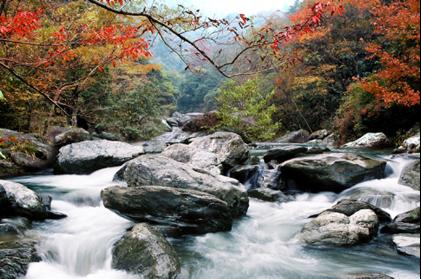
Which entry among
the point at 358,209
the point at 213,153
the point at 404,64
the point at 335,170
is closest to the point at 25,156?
the point at 213,153

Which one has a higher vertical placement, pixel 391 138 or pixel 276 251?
pixel 391 138

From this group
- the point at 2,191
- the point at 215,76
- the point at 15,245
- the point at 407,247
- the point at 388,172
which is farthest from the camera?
the point at 215,76

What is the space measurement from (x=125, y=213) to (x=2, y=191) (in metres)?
2.26

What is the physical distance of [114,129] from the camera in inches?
687

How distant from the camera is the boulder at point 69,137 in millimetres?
12812

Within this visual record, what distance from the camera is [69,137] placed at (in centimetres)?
1302

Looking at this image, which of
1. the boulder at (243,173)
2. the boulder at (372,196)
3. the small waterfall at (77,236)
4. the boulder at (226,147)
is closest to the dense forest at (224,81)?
the boulder at (372,196)

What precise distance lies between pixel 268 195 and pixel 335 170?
5.96 feet

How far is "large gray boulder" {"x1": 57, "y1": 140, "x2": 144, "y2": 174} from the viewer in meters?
10.8

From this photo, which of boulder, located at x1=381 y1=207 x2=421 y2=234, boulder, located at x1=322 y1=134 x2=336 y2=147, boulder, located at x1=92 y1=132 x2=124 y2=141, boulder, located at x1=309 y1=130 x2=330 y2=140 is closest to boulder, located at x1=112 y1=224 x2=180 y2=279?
boulder, located at x1=381 y1=207 x2=421 y2=234

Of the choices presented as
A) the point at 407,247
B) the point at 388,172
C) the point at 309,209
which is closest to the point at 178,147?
the point at 309,209

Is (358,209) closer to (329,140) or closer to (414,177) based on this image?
(414,177)

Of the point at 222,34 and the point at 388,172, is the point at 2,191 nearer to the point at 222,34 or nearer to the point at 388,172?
the point at 222,34

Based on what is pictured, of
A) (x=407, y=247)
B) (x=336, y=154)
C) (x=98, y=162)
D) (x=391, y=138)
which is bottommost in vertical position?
(x=407, y=247)
